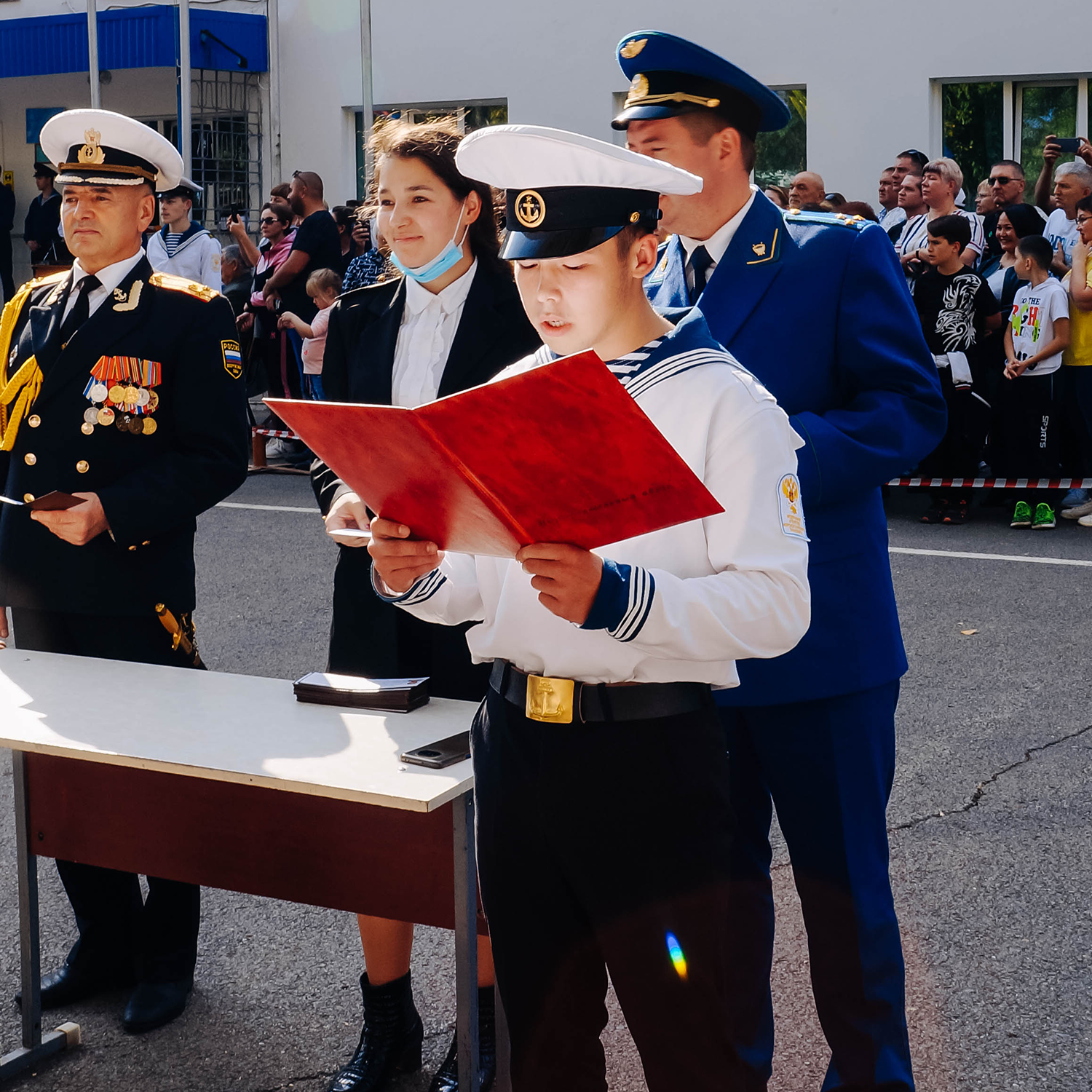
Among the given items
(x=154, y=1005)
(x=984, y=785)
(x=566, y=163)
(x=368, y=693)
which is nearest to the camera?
(x=566, y=163)

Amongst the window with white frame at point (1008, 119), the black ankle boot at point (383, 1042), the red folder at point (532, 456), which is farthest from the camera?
the window with white frame at point (1008, 119)

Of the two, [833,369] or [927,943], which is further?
[927,943]

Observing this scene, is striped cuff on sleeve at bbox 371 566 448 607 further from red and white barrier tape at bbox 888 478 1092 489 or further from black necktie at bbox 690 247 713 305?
red and white barrier tape at bbox 888 478 1092 489

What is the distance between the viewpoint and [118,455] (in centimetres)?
322

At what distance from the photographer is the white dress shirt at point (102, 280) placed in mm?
3244

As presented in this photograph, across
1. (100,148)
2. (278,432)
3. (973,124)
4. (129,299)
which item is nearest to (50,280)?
(129,299)

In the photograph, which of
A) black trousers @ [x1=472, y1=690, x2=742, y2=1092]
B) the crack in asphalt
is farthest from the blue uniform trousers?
the crack in asphalt

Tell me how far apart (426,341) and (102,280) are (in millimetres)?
801

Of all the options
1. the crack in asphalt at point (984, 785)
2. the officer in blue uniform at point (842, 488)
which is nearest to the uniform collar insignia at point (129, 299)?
the officer in blue uniform at point (842, 488)

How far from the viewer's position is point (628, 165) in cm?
180

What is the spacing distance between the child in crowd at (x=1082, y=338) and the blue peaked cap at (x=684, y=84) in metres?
6.29

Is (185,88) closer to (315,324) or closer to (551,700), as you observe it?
(315,324)

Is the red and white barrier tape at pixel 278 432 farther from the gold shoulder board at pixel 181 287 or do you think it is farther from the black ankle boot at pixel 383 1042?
the black ankle boot at pixel 383 1042

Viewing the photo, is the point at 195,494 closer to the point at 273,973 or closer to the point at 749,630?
the point at 273,973
